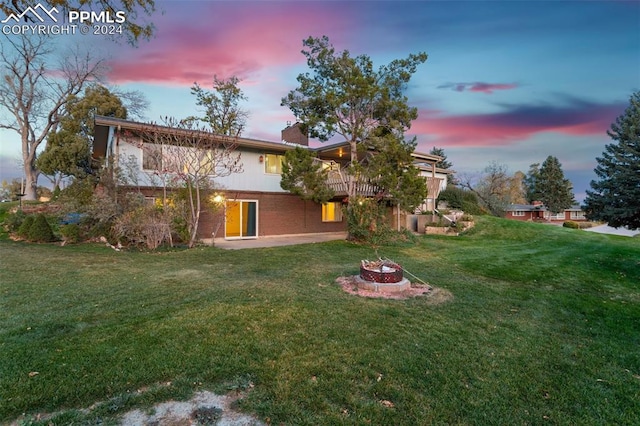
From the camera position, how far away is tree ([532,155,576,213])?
146ft

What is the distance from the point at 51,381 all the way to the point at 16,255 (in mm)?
8587

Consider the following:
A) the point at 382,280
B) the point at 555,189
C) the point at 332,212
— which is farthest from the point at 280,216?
the point at 555,189

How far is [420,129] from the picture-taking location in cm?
1706

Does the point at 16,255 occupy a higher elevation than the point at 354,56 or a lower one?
lower

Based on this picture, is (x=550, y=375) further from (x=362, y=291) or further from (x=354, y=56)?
(x=354, y=56)

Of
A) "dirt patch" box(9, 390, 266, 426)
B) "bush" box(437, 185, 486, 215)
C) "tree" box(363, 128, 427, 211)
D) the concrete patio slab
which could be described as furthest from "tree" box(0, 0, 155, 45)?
"bush" box(437, 185, 486, 215)

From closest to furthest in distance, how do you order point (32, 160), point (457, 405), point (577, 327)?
point (457, 405) → point (577, 327) → point (32, 160)

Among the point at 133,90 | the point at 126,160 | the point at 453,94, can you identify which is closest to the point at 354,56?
the point at 453,94

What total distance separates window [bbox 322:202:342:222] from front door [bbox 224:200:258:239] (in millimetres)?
4445

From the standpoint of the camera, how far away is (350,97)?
13.1 metres

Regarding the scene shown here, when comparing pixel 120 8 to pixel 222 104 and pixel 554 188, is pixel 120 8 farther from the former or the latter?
pixel 554 188

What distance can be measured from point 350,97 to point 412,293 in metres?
9.26

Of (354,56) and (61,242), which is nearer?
(61,242)

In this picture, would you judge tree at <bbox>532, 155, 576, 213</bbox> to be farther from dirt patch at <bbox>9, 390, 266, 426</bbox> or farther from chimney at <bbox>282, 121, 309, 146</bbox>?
dirt patch at <bbox>9, 390, 266, 426</bbox>
